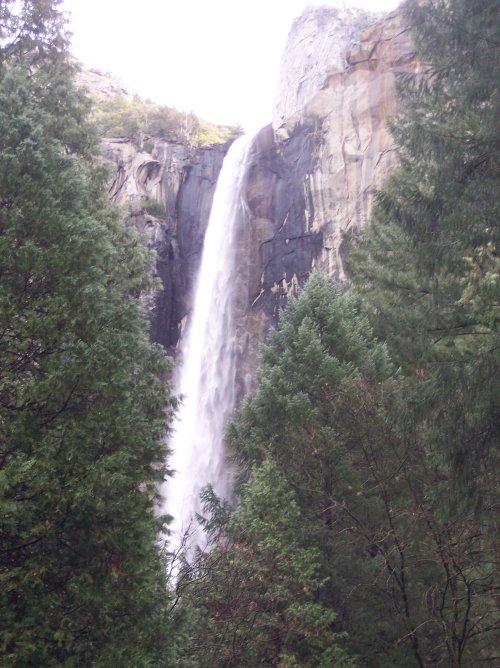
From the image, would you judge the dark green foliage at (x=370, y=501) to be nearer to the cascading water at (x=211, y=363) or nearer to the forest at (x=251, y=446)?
the forest at (x=251, y=446)

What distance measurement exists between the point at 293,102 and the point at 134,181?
455 inches

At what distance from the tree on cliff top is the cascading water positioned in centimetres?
1502

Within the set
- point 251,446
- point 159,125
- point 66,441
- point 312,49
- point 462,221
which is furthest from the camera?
point 312,49

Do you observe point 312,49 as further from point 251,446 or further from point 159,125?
point 251,446

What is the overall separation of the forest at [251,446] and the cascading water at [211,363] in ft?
39.8

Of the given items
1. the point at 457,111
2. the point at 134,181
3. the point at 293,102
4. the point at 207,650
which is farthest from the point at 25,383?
the point at 293,102

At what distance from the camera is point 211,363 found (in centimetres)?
2559

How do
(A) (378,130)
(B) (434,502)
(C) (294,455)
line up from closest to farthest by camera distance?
(B) (434,502) < (C) (294,455) < (A) (378,130)

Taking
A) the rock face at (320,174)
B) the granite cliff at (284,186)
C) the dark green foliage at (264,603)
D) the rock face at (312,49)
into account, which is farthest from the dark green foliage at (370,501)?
the rock face at (312,49)

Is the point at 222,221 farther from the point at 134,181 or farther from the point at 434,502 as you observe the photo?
the point at 434,502

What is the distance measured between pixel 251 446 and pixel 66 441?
5.67 meters

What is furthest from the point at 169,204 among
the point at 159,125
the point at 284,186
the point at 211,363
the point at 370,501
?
the point at 370,501

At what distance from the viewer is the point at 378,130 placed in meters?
23.7

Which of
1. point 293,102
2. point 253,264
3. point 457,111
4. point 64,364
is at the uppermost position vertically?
point 293,102
